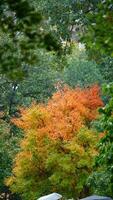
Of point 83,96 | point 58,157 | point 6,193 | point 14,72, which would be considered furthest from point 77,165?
point 14,72

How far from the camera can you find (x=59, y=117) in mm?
30453

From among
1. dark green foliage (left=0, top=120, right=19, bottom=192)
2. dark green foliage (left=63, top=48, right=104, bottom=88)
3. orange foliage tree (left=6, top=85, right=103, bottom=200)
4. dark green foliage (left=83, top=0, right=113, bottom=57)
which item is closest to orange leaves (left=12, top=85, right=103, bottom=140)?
orange foliage tree (left=6, top=85, right=103, bottom=200)

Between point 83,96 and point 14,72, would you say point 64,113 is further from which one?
point 14,72

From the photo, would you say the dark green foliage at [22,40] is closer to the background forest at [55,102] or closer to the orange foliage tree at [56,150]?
the background forest at [55,102]

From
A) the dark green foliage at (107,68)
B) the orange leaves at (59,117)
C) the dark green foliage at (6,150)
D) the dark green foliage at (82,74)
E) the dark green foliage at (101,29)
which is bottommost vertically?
the dark green foliage at (6,150)

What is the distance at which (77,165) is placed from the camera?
1061 inches

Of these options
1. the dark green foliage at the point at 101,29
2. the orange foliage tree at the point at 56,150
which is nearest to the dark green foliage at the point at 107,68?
the orange foliage tree at the point at 56,150

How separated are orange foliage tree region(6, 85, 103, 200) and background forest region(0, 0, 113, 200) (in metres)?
0.05

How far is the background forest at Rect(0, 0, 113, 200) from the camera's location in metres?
3.34

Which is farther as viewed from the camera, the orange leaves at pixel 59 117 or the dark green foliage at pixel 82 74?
the dark green foliage at pixel 82 74

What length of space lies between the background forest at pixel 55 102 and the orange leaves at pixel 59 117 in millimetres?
54

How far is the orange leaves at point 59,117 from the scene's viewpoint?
29156 mm

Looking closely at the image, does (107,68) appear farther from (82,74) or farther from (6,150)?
(82,74)

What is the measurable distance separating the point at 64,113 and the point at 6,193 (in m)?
11.5
